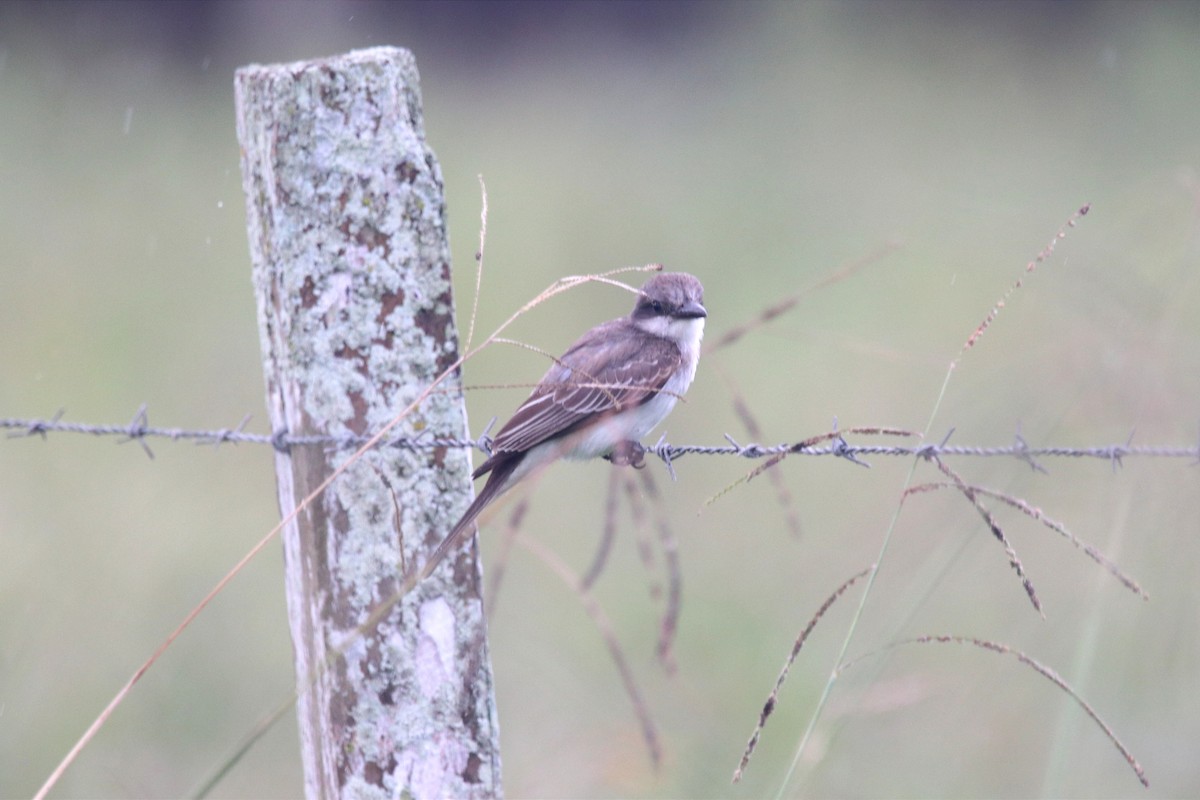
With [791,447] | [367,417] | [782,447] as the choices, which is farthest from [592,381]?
[791,447]

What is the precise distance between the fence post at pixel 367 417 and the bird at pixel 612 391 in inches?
26.2

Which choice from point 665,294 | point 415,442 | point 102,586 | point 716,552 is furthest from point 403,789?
point 716,552

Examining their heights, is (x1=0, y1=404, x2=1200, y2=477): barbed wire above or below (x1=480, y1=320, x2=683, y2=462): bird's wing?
above

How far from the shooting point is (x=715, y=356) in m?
5.24

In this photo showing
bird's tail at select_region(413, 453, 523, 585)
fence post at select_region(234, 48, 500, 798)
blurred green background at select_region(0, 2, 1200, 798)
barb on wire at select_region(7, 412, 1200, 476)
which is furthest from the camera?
blurred green background at select_region(0, 2, 1200, 798)

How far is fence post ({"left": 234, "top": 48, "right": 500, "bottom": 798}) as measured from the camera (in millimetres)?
2793

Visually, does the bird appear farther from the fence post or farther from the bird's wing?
the fence post

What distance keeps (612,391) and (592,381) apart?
138 mm

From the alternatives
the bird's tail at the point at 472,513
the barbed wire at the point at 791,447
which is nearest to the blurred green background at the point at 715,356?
the barbed wire at the point at 791,447

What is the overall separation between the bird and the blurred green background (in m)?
0.82

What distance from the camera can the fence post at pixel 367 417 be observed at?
279cm

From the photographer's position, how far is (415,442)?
2.83 metres

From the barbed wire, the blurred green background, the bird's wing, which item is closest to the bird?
the bird's wing

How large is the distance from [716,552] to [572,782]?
3853 millimetres
